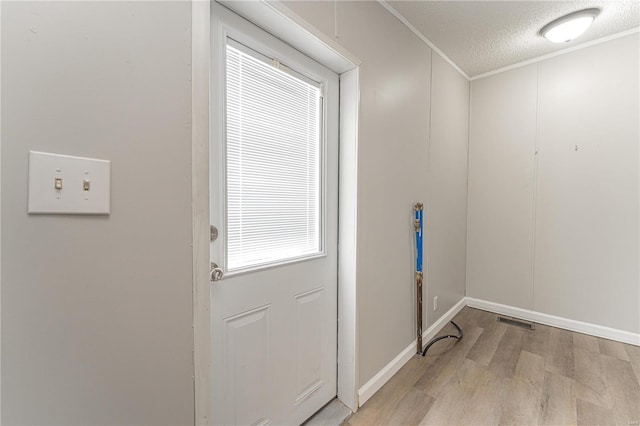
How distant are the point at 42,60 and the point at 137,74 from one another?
0.20 m

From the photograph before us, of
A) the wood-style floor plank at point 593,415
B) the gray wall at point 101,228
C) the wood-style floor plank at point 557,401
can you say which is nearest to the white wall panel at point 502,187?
the wood-style floor plank at point 557,401

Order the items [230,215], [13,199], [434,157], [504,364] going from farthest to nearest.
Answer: [434,157] → [504,364] → [230,215] → [13,199]

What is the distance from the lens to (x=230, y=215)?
3.85 ft

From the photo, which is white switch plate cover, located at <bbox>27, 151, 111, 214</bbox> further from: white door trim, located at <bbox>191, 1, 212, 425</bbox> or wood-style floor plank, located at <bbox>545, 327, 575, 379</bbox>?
wood-style floor plank, located at <bbox>545, 327, 575, 379</bbox>

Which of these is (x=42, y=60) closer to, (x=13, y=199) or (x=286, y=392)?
(x=13, y=199)

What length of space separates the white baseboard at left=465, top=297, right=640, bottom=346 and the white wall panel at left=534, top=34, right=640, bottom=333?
0.17 ft

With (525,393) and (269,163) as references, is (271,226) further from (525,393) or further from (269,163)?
(525,393)

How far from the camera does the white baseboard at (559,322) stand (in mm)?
2348

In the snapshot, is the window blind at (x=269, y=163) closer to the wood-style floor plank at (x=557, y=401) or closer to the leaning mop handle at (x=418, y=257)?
the leaning mop handle at (x=418, y=257)

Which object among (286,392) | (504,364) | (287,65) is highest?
(287,65)

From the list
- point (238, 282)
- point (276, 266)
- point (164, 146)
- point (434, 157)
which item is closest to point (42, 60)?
point (164, 146)

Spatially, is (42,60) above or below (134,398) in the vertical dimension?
above

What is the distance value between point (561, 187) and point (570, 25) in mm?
1356

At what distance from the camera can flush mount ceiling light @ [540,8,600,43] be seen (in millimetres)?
1961
